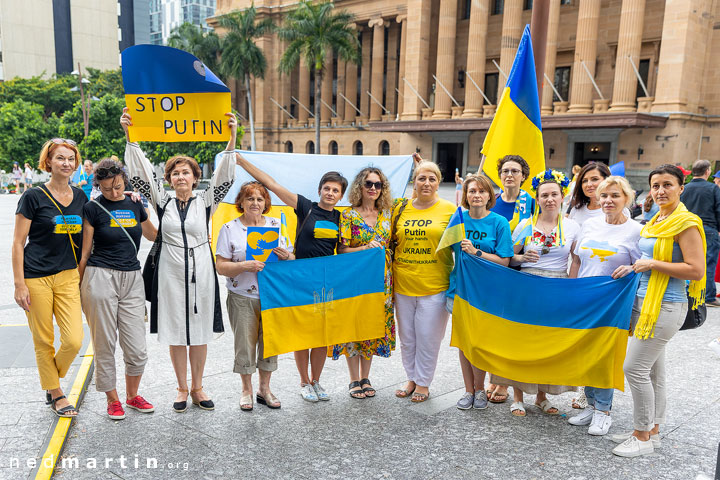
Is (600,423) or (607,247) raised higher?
(607,247)

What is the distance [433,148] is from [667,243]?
42291 mm

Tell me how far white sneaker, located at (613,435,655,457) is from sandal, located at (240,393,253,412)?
2.99 metres

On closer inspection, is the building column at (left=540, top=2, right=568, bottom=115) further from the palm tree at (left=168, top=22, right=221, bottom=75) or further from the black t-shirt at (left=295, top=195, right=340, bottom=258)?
the black t-shirt at (left=295, top=195, right=340, bottom=258)

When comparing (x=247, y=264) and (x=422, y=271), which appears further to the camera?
(x=422, y=271)

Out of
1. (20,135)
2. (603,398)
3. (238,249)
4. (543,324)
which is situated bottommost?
(603,398)

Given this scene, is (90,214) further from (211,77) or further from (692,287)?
(692,287)

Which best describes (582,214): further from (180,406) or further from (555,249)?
(180,406)

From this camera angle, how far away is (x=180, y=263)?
4.78m

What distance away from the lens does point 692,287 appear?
4.29 m

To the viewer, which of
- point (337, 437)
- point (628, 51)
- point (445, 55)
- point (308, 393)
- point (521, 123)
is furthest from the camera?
point (445, 55)

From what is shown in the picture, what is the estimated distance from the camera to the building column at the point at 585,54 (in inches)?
1405

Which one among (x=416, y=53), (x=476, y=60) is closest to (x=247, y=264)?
(x=476, y=60)

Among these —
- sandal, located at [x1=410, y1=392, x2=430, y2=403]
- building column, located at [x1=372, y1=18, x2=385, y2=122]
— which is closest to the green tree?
building column, located at [x1=372, y1=18, x2=385, y2=122]

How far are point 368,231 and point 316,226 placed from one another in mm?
477
